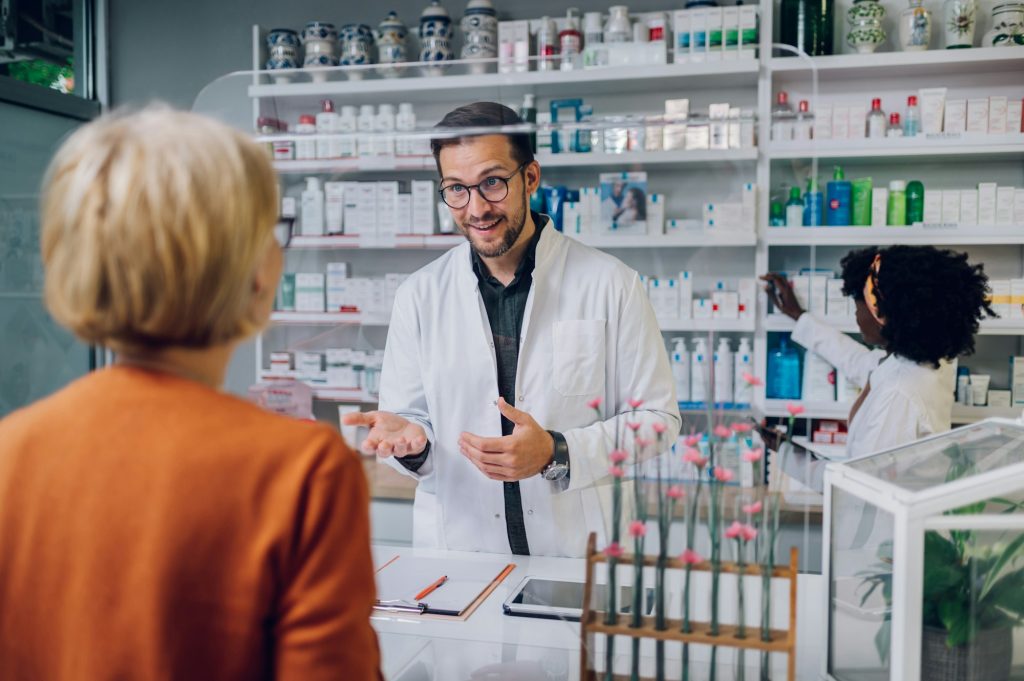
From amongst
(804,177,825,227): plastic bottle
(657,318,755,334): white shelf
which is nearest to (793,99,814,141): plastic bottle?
(657,318,755,334): white shelf

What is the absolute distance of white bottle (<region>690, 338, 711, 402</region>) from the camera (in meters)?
1.43

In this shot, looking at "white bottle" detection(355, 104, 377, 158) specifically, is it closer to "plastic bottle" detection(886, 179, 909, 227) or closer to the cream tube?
"plastic bottle" detection(886, 179, 909, 227)

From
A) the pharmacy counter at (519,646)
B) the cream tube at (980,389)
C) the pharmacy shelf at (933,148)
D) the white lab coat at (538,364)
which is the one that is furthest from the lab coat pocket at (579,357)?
the cream tube at (980,389)

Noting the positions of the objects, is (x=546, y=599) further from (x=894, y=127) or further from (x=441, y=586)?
(x=894, y=127)

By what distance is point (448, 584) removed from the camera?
1.60 metres

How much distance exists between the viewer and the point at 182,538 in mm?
686

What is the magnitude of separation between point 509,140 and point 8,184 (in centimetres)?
362

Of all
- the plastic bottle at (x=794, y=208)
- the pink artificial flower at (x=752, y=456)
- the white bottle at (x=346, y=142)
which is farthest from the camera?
the plastic bottle at (x=794, y=208)

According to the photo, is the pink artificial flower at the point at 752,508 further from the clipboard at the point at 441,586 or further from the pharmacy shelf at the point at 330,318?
the pharmacy shelf at the point at 330,318

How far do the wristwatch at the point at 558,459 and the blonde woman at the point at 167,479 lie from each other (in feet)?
3.02

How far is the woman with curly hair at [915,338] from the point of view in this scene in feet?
7.04

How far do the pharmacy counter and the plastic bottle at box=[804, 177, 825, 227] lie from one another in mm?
1584

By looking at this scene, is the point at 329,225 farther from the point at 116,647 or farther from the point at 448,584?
the point at 116,647

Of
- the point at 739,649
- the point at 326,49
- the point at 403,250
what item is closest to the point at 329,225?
the point at 403,250
